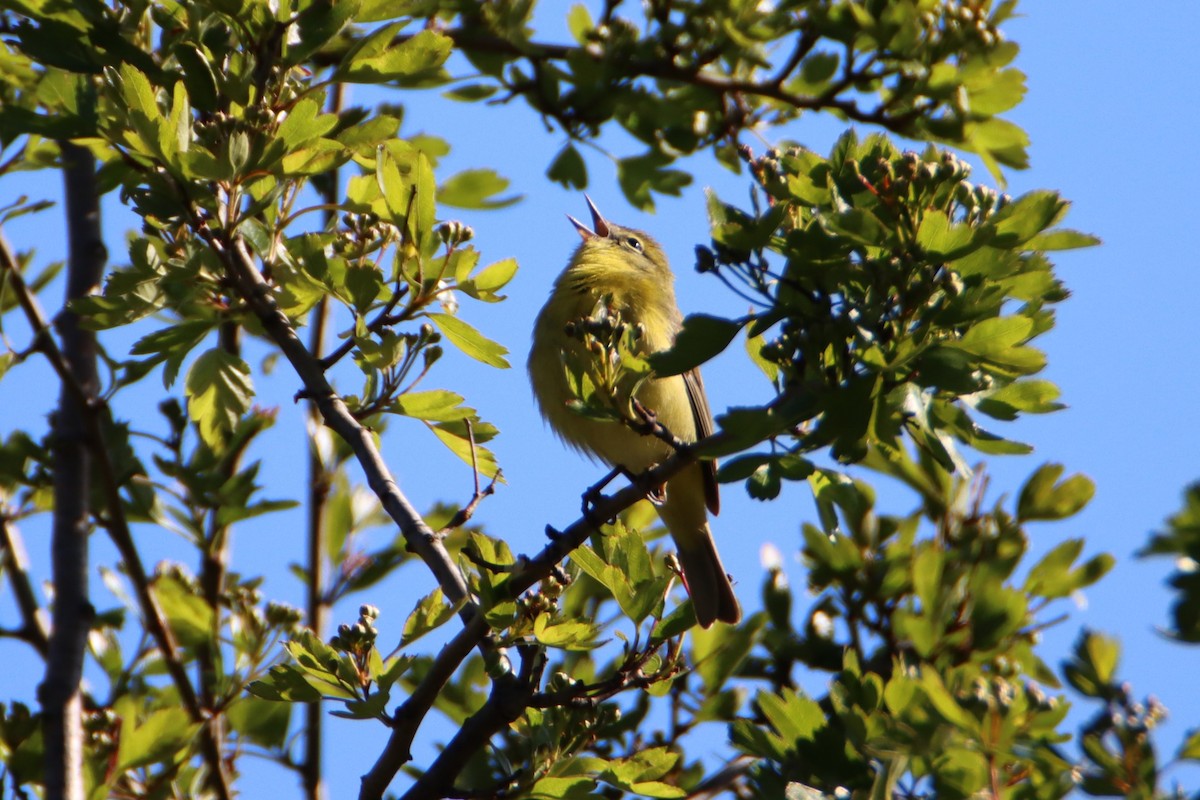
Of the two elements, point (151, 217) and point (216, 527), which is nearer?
point (151, 217)

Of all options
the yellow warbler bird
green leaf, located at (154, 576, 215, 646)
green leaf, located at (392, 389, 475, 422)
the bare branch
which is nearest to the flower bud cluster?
green leaf, located at (392, 389, 475, 422)

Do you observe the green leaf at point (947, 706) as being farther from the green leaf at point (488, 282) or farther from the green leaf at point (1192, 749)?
the green leaf at point (488, 282)

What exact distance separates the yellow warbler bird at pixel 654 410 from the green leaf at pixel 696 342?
2349 mm

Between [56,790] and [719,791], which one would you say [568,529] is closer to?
[719,791]

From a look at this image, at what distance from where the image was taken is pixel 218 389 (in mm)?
3404

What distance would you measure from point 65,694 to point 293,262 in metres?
1.32

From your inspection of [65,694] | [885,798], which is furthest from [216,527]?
[885,798]

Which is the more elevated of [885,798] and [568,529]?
[568,529]

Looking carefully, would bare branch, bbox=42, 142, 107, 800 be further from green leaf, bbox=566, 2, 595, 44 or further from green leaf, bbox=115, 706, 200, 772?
green leaf, bbox=566, 2, 595, 44

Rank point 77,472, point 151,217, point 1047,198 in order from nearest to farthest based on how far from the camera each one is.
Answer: point 1047,198, point 151,217, point 77,472

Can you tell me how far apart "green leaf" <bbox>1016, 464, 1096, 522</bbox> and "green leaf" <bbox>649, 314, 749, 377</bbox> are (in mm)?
1217

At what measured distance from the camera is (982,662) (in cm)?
320

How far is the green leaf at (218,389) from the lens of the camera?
11.1 ft

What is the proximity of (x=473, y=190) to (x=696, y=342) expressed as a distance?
1.59 metres
